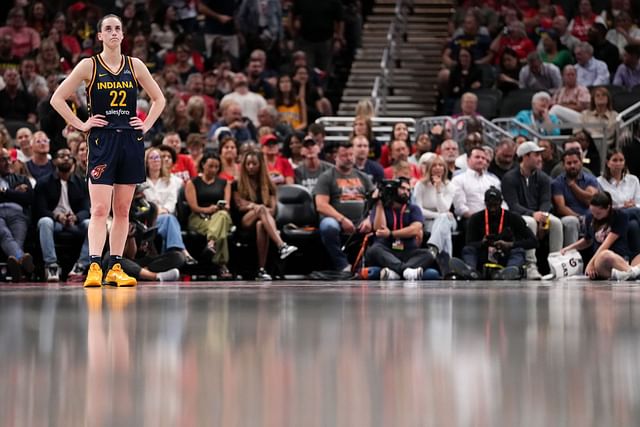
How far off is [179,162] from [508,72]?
5057 millimetres

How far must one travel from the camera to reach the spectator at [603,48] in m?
14.5

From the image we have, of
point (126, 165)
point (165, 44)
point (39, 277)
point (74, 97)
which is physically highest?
point (165, 44)

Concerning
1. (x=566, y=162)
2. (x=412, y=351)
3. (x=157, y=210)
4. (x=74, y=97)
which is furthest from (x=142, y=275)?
(x=412, y=351)

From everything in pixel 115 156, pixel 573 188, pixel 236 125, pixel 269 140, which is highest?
pixel 236 125

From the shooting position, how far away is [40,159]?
10758 mm

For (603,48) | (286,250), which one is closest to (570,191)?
(286,250)

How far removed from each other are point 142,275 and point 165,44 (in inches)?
288

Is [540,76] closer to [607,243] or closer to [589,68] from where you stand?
[589,68]

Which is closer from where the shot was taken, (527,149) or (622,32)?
(527,149)

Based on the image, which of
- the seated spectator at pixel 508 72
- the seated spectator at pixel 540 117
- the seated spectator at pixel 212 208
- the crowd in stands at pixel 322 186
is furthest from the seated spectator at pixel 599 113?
the seated spectator at pixel 212 208

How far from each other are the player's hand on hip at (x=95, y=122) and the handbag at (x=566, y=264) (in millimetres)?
4460

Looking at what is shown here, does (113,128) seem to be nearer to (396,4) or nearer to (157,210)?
(157,210)

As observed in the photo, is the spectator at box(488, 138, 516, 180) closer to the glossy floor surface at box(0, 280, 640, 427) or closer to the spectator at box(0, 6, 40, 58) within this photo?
the spectator at box(0, 6, 40, 58)

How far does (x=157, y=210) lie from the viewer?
33.0 ft
